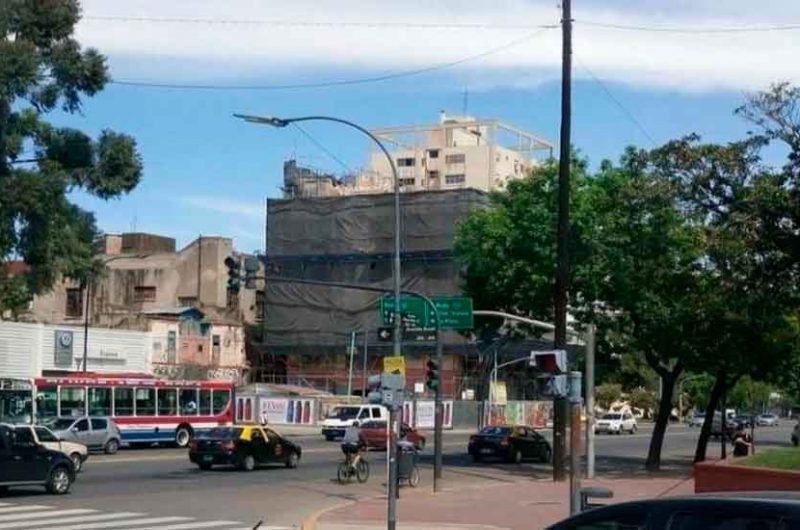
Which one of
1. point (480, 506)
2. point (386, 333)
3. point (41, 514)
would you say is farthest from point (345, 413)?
point (41, 514)

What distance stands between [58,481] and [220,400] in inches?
1199

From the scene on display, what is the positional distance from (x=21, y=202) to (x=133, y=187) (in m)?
2.49

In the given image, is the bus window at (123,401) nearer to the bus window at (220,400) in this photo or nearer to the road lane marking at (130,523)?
the bus window at (220,400)

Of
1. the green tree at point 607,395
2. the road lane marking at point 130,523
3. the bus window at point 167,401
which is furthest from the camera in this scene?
the green tree at point 607,395

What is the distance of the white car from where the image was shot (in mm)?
95625

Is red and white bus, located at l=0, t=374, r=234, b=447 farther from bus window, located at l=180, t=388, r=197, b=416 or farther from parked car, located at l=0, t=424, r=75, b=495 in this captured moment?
parked car, located at l=0, t=424, r=75, b=495

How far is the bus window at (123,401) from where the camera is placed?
56.9m

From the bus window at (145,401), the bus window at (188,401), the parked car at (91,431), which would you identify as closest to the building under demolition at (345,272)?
the bus window at (188,401)

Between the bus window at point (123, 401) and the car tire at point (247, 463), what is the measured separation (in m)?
14.1

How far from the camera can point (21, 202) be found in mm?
25594

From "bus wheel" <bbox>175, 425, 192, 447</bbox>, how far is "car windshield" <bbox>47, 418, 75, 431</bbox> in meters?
8.58

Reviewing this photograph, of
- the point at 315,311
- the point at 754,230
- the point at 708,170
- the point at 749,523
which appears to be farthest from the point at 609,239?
the point at 315,311

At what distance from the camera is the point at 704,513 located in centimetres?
841

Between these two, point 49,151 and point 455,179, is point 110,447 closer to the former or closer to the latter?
point 49,151
